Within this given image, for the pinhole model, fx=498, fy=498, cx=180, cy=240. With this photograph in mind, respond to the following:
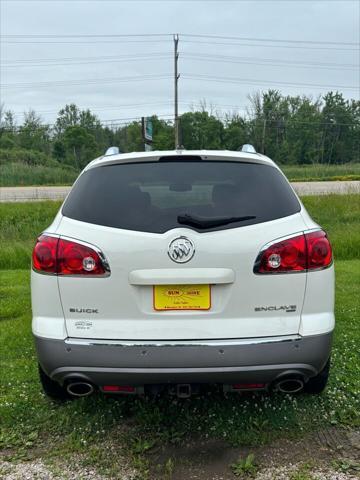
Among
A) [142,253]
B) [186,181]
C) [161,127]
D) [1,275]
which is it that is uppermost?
[161,127]

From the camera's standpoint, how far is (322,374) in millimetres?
3100

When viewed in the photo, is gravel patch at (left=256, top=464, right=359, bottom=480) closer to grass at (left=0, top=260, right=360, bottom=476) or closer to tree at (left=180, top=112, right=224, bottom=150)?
grass at (left=0, top=260, right=360, bottom=476)

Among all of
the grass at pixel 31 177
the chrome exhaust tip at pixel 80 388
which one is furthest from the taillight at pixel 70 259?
the grass at pixel 31 177

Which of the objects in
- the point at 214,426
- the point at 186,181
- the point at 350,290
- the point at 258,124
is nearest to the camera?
the point at 186,181

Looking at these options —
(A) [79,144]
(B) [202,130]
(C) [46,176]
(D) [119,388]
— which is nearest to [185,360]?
(D) [119,388]

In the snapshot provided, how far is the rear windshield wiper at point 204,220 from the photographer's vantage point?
8.52ft

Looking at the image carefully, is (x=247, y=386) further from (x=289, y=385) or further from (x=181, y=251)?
(x=181, y=251)

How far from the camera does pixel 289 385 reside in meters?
2.73

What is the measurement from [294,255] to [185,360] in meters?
0.79

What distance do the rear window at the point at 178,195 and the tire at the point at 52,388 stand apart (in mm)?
1090

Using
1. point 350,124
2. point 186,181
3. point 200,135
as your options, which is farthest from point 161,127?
point 186,181

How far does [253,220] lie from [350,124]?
83.4 meters

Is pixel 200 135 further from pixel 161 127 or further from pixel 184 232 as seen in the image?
pixel 184 232

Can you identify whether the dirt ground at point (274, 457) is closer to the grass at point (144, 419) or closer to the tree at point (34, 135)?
the grass at point (144, 419)
